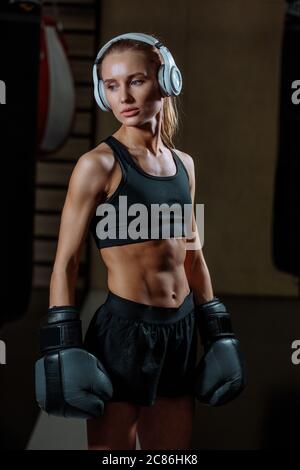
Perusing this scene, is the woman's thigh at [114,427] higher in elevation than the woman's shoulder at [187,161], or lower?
lower

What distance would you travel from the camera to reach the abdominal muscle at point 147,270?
83 cm

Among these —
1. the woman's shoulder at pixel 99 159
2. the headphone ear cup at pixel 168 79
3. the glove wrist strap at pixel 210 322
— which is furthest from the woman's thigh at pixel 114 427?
the headphone ear cup at pixel 168 79

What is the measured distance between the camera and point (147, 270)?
0.84 m

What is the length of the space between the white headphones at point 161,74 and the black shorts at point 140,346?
0.26m

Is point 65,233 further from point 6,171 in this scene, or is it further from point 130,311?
point 6,171

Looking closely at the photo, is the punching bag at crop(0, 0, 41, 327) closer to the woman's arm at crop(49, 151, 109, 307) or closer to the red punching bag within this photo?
the red punching bag

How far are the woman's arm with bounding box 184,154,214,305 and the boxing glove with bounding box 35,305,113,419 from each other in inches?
6.4

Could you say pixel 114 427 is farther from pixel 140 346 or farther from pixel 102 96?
pixel 102 96

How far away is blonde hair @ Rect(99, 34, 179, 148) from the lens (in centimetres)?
81

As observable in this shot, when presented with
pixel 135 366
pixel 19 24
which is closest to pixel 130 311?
pixel 135 366

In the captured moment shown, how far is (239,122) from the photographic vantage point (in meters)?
1.14

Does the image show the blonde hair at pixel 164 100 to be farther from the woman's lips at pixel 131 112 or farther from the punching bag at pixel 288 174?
the punching bag at pixel 288 174

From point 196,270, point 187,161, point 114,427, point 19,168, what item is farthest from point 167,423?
point 19,168
